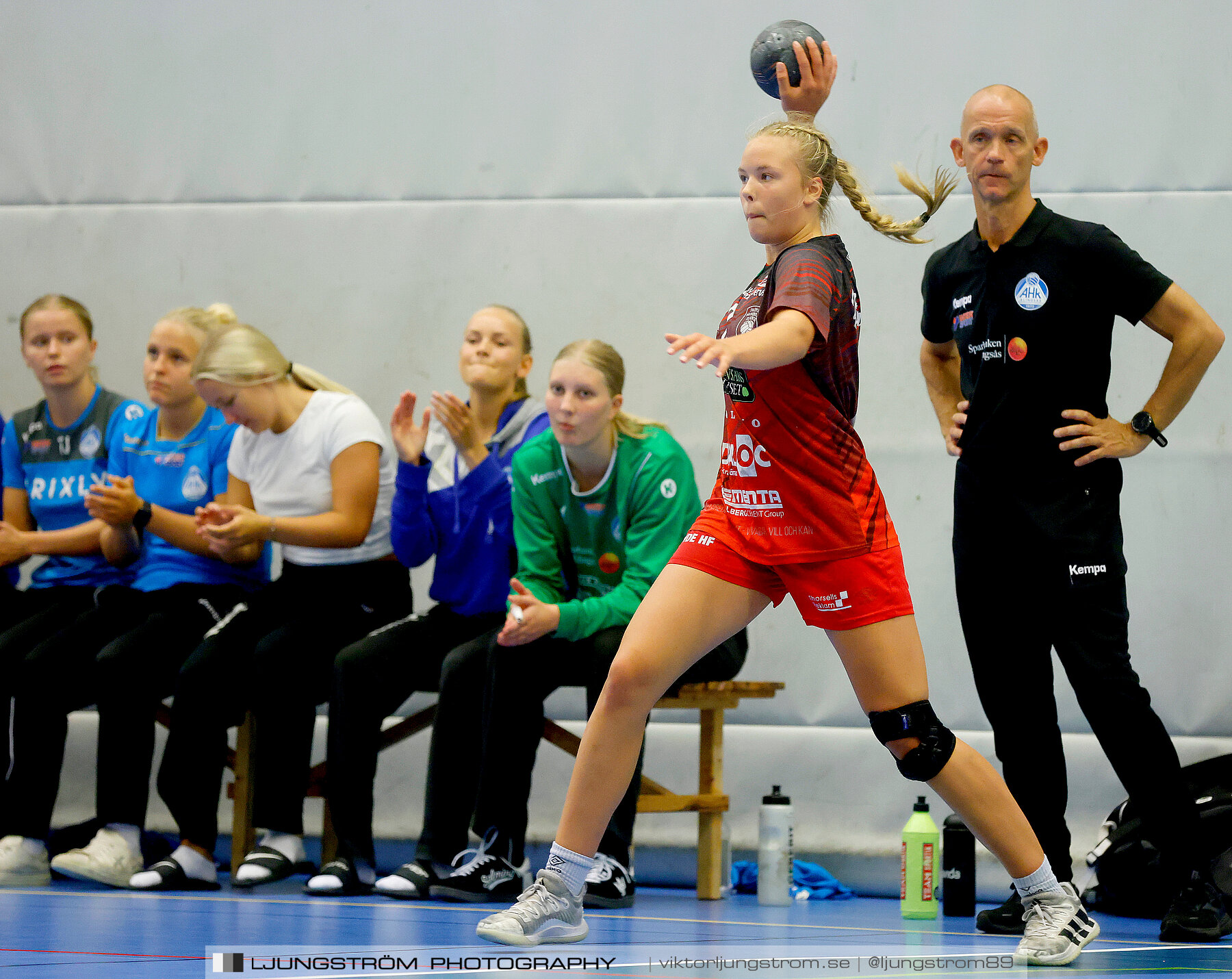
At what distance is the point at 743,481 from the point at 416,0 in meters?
3.48

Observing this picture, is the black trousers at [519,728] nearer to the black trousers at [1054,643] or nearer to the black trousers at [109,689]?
the black trousers at [1054,643]

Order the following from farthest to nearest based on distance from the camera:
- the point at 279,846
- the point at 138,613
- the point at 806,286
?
the point at 138,613
the point at 279,846
the point at 806,286

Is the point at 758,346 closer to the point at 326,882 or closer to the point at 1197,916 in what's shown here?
the point at 1197,916

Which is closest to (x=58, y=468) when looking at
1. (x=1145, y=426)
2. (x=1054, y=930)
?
(x=1145, y=426)

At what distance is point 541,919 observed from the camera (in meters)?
2.76

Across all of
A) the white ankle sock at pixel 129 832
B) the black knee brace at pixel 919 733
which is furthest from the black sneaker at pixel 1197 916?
the white ankle sock at pixel 129 832

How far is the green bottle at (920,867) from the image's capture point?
412 centimetres

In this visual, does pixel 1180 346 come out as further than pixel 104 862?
No

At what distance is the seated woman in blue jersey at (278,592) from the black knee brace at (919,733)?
7.30ft

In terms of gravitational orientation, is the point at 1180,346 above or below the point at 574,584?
above

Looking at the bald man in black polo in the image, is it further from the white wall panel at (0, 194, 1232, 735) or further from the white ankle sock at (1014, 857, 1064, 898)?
the white wall panel at (0, 194, 1232, 735)

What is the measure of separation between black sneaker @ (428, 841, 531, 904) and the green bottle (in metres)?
1.14

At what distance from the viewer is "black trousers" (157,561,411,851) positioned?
14.2 ft

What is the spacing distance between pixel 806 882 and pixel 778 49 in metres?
2.82
